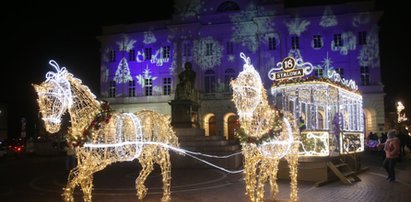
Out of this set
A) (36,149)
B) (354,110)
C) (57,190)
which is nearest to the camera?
(57,190)

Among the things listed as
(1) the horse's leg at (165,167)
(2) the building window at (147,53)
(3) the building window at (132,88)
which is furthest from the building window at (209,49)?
(1) the horse's leg at (165,167)

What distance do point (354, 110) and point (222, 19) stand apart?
86.1ft

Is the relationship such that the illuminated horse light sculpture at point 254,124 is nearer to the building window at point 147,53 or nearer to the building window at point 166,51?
the building window at point 166,51

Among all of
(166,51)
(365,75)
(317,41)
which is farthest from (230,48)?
(365,75)

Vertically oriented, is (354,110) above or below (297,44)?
below

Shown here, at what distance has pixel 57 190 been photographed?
43.4 feet

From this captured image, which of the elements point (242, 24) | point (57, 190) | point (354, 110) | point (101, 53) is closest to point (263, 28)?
point (242, 24)

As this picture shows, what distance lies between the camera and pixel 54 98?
863cm

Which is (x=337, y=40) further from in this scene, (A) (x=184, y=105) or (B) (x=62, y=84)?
(B) (x=62, y=84)

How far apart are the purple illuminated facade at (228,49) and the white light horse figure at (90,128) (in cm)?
3145

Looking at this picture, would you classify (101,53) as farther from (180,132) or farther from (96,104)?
(96,104)

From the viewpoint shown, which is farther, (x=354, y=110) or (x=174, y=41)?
(x=174, y=41)

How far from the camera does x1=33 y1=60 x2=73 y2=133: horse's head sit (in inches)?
333

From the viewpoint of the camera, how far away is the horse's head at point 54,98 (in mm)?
8469
